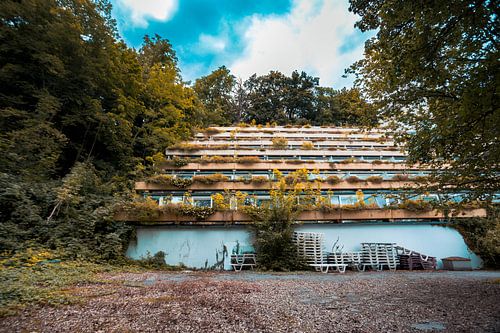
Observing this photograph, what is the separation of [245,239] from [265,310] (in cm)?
728

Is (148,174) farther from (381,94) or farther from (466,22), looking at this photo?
(466,22)

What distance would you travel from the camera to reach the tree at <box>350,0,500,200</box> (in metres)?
3.60

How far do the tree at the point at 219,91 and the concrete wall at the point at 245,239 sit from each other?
2544 centimetres

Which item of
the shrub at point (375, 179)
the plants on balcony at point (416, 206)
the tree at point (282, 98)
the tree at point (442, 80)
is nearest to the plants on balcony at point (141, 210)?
the tree at point (442, 80)

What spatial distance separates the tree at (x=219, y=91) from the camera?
37.7 meters

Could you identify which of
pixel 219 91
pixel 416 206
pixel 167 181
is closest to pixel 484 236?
pixel 416 206

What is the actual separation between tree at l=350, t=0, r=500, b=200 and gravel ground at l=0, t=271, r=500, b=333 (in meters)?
2.83

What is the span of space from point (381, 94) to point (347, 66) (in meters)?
1.07

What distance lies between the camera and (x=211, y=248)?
1162 cm

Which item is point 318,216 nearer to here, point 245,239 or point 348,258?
point 348,258

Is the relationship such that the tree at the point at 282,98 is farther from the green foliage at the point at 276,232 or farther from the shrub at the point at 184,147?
the green foliage at the point at 276,232

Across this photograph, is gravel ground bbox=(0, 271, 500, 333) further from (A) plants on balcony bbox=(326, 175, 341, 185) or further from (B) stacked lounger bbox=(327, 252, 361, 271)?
(A) plants on balcony bbox=(326, 175, 341, 185)

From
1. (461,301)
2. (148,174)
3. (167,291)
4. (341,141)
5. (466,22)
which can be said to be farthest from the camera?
(341,141)

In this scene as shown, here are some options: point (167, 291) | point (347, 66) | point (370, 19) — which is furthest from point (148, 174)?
point (370, 19)
